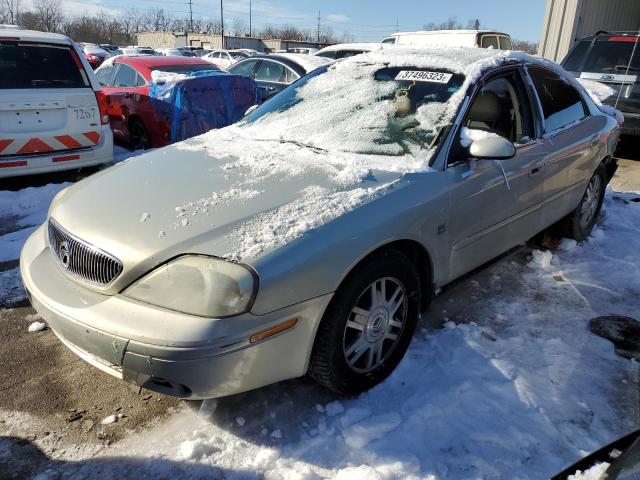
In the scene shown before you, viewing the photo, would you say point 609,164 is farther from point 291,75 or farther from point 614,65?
point 291,75

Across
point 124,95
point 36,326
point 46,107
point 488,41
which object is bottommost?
point 36,326

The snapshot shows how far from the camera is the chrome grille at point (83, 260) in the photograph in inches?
82.1

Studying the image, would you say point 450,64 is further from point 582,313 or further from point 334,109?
point 582,313

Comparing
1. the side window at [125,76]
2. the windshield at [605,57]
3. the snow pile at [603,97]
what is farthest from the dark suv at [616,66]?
the side window at [125,76]

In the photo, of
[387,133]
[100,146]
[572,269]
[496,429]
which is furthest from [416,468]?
[100,146]

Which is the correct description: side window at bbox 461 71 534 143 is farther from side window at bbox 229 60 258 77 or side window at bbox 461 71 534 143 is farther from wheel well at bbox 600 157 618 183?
side window at bbox 229 60 258 77

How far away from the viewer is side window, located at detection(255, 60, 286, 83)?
368 inches

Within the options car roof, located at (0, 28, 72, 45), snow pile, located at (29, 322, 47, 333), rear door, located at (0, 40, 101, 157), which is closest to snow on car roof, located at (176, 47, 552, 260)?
snow pile, located at (29, 322, 47, 333)

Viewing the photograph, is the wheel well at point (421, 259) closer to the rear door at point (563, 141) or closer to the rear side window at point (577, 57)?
the rear door at point (563, 141)

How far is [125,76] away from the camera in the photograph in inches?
317

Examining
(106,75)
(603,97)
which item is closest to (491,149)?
(603,97)

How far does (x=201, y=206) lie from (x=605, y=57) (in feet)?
28.0

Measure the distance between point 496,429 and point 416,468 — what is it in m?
0.48

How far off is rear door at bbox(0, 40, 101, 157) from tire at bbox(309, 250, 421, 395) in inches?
172
